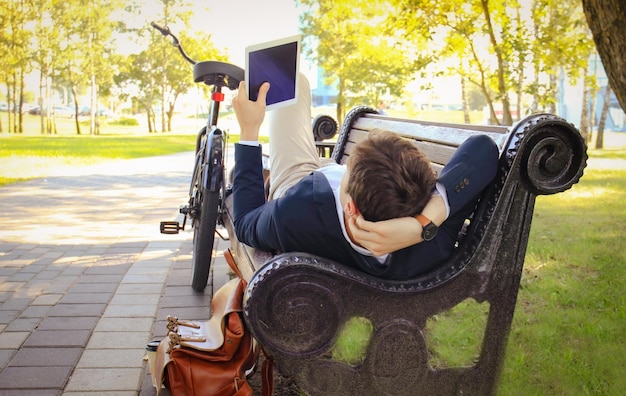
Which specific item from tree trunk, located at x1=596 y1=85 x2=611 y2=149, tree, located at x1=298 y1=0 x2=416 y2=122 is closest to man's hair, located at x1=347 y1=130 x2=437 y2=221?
tree, located at x1=298 y1=0 x2=416 y2=122

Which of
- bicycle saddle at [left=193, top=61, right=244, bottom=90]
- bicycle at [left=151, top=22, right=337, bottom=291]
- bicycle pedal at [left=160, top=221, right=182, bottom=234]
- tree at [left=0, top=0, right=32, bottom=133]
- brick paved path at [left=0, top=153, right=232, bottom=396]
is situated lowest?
brick paved path at [left=0, top=153, right=232, bottom=396]

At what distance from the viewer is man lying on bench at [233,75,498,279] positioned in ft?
6.19

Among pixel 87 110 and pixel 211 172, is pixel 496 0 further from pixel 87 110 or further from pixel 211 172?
pixel 87 110

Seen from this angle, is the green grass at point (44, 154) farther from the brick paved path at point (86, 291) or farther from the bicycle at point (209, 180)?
the bicycle at point (209, 180)

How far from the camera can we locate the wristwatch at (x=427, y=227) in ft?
6.23

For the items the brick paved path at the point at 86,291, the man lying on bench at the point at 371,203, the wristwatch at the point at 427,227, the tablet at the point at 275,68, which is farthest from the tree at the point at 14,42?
the wristwatch at the point at 427,227

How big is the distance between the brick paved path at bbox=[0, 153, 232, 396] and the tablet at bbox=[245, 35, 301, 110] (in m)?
1.23

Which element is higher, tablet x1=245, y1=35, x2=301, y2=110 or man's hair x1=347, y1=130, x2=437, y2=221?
tablet x1=245, y1=35, x2=301, y2=110

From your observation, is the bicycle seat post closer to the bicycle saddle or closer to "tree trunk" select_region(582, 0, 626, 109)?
the bicycle saddle

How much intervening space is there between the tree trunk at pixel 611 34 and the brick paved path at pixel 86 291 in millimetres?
2729

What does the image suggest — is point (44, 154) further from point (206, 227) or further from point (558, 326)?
point (558, 326)

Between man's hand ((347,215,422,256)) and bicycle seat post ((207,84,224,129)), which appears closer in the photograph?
man's hand ((347,215,422,256))

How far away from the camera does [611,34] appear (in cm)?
436

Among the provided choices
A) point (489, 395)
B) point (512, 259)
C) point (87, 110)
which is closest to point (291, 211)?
point (512, 259)
